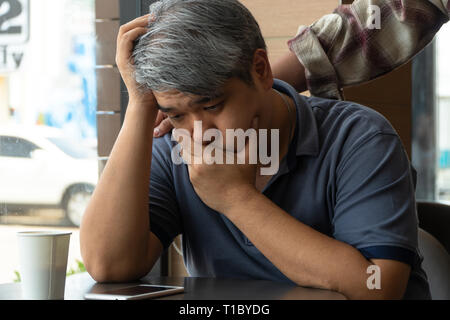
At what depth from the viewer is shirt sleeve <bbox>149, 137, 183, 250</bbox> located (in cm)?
128

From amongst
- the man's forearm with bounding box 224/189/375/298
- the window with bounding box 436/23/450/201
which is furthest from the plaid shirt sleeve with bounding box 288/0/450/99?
the window with bounding box 436/23/450/201

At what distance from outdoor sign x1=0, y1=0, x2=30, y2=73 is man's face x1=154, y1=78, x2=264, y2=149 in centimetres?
120

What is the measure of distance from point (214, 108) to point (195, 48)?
112 millimetres

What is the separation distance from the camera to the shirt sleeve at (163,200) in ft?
4.20

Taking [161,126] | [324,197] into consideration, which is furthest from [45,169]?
[324,197]

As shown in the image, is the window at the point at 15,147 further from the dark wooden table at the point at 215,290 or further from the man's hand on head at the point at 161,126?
the dark wooden table at the point at 215,290

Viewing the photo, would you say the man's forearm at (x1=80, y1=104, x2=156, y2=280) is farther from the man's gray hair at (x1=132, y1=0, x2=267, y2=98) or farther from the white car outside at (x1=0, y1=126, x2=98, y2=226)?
the white car outside at (x1=0, y1=126, x2=98, y2=226)

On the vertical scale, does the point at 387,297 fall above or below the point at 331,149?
below

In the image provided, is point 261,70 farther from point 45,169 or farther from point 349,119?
point 45,169
